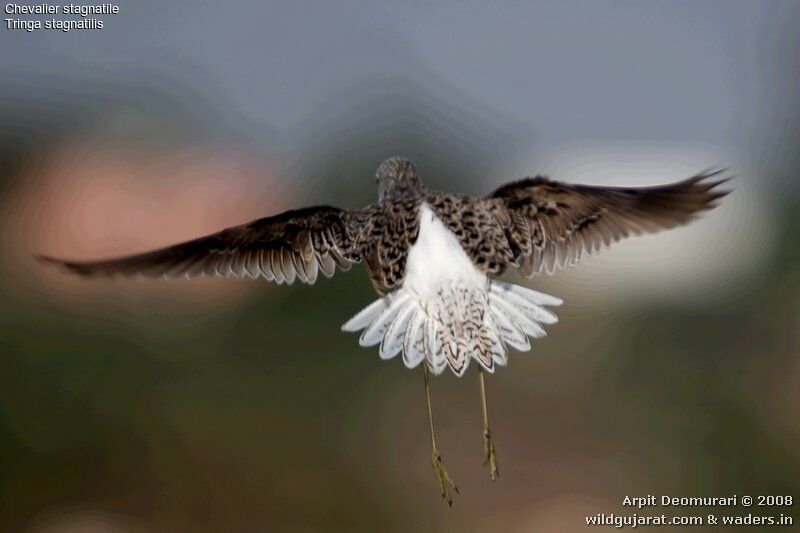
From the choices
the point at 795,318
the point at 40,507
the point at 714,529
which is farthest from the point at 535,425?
the point at 40,507

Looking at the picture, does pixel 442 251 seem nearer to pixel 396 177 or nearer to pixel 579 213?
pixel 396 177

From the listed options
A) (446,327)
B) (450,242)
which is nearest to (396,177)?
(450,242)

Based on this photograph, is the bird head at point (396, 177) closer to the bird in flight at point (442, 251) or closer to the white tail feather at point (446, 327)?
the bird in flight at point (442, 251)

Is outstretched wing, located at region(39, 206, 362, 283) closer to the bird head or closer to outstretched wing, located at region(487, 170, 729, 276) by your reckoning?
the bird head

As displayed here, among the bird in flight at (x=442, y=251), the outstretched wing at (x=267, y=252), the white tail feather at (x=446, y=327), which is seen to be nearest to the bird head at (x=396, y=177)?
the bird in flight at (x=442, y=251)

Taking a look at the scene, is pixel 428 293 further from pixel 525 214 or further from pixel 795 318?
pixel 795 318

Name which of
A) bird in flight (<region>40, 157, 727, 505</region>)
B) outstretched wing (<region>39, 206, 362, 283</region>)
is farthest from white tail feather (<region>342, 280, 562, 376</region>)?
outstretched wing (<region>39, 206, 362, 283</region>)
